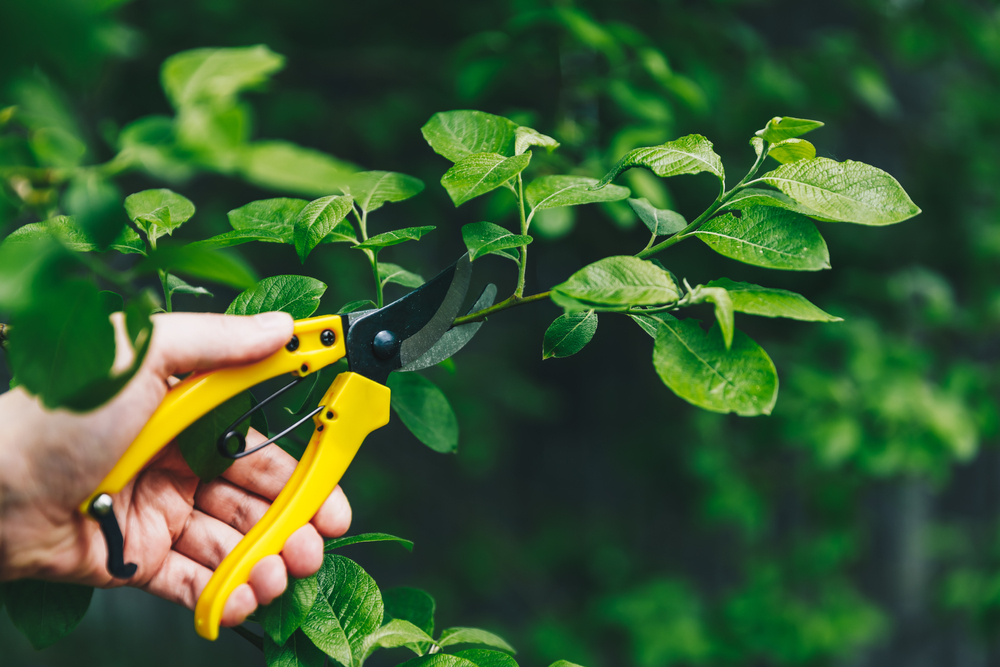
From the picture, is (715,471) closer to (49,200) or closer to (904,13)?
(904,13)

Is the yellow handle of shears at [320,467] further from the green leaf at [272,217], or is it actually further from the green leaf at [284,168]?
the green leaf at [284,168]

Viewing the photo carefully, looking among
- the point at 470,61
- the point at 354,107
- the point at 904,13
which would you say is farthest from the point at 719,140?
the point at 354,107

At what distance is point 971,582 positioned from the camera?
1632mm

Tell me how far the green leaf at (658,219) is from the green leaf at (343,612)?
356mm

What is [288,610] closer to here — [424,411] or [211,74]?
[424,411]

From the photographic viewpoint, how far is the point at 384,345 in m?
0.55

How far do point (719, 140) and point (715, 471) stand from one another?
77 cm

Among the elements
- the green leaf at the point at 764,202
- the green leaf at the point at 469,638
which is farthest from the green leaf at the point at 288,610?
the green leaf at the point at 764,202

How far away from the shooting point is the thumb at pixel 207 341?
1.50ft

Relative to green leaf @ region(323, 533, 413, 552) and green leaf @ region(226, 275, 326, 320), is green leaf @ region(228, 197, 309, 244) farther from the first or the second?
green leaf @ region(323, 533, 413, 552)

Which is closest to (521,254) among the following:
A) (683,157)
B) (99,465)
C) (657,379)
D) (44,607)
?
(683,157)

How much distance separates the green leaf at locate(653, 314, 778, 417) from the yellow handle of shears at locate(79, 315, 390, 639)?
0.24 m

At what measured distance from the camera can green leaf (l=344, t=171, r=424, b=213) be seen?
1.80 ft

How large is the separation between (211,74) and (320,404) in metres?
0.27
